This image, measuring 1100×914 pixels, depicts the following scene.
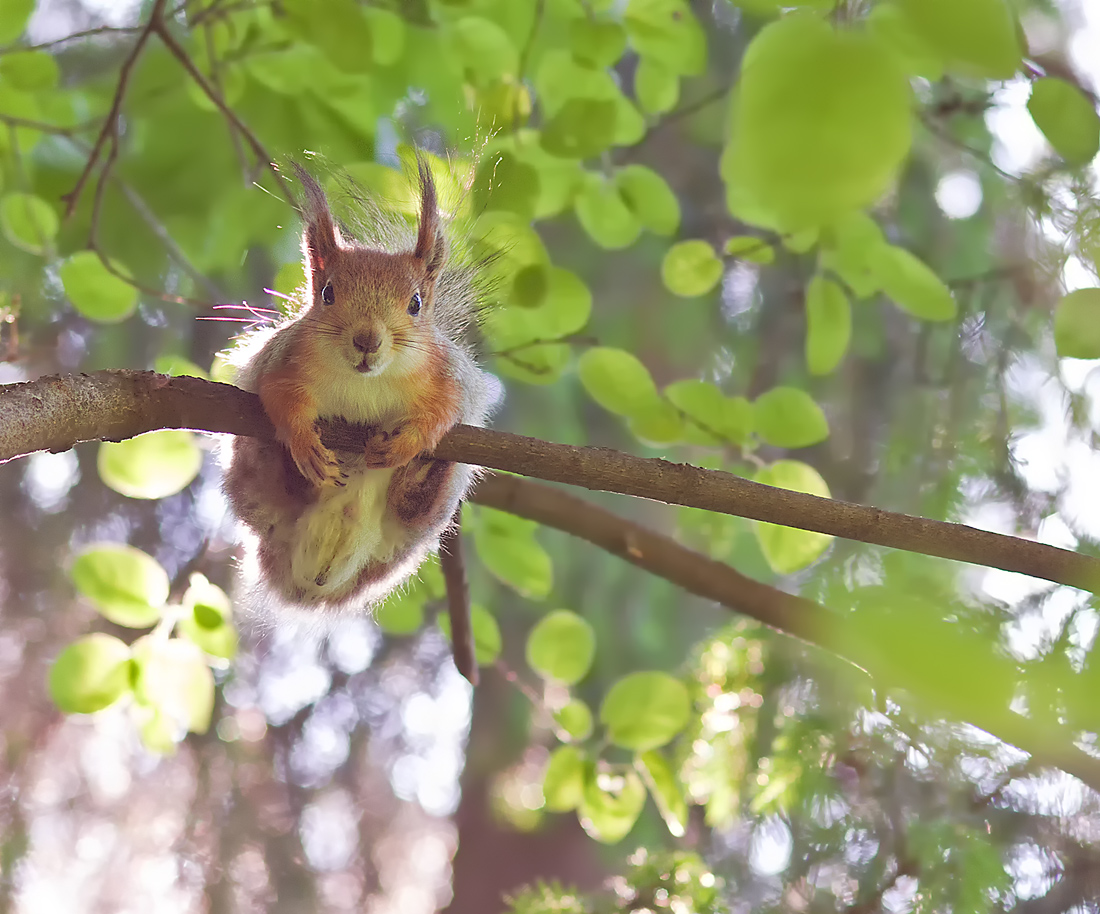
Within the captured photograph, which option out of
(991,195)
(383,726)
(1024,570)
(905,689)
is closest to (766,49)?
(905,689)

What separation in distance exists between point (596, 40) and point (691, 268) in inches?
13.5

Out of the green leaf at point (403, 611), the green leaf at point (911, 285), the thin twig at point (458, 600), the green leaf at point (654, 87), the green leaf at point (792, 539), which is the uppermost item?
the green leaf at point (654, 87)

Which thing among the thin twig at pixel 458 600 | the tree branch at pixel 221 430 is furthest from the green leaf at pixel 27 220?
the thin twig at pixel 458 600

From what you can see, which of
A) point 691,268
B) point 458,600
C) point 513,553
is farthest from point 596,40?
point 458,600

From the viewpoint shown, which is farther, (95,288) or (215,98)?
(95,288)

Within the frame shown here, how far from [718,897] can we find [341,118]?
4.60 ft

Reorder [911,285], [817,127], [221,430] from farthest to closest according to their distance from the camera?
[911,285] < [221,430] < [817,127]

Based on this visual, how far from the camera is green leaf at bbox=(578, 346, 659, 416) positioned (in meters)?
1.33

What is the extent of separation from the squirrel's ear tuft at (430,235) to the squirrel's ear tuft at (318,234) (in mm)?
122

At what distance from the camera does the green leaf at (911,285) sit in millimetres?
1184

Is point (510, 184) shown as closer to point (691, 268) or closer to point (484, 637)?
point (691, 268)

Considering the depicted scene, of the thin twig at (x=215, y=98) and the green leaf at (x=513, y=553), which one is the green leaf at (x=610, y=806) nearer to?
the green leaf at (x=513, y=553)

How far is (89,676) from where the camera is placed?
1315mm

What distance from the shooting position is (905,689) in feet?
1.04
